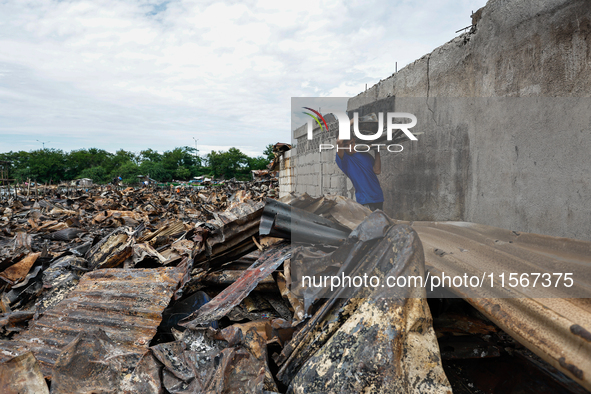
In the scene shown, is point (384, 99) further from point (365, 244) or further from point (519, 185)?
point (365, 244)

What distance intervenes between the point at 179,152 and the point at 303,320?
72.5 m

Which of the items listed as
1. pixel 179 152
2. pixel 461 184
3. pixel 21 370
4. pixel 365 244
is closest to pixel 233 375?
pixel 365 244

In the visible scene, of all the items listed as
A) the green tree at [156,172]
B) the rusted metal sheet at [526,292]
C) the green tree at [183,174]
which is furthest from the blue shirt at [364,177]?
the green tree at [183,174]

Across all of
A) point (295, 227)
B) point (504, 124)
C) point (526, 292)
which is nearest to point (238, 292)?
point (295, 227)

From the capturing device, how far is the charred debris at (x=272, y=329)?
49.8 inches

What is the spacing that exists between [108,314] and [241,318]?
2.92ft

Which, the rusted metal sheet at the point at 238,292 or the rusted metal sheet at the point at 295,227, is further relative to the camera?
the rusted metal sheet at the point at 295,227

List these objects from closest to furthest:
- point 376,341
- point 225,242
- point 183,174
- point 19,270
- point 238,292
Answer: point 376,341 < point 238,292 < point 225,242 < point 19,270 < point 183,174

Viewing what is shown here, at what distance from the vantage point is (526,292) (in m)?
1.23

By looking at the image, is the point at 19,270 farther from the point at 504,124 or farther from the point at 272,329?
the point at 504,124

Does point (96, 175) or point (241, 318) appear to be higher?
point (96, 175)

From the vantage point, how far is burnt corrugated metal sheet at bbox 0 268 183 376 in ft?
6.51

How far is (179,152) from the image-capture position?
69312 millimetres

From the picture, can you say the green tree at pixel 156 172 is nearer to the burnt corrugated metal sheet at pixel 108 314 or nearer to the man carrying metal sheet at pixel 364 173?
the man carrying metal sheet at pixel 364 173
